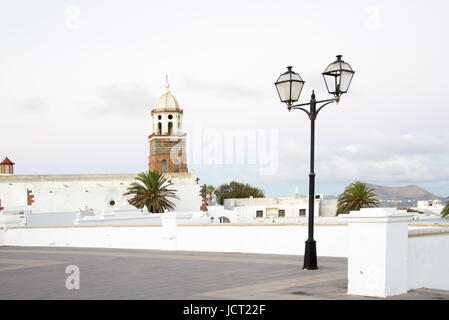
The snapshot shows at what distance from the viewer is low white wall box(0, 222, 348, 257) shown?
15.2 metres

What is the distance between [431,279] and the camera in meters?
9.20

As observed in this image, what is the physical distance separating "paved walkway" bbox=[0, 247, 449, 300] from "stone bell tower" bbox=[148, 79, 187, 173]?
65894 mm

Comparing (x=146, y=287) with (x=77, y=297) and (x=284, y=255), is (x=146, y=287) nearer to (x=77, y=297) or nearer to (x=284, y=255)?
(x=77, y=297)

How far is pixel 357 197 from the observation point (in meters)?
57.7

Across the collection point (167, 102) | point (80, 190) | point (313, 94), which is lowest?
point (80, 190)

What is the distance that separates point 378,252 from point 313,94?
5.10 m

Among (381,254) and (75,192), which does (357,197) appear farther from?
(381,254)

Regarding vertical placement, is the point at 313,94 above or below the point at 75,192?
above

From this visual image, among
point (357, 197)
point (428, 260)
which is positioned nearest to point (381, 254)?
point (428, 260)
